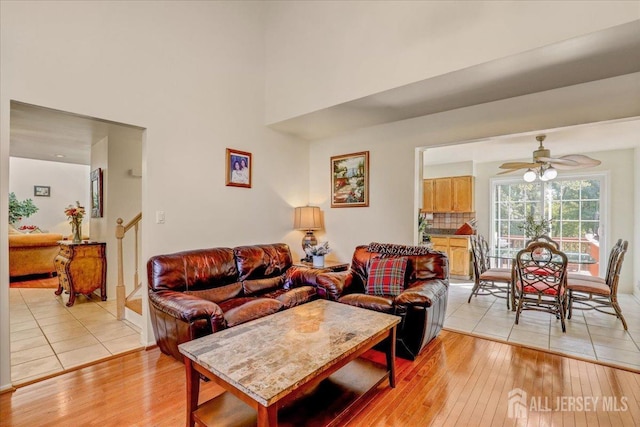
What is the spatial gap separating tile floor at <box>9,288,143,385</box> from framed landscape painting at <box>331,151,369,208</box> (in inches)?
115

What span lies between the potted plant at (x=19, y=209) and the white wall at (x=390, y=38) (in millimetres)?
7283

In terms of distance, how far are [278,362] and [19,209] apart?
355 inches

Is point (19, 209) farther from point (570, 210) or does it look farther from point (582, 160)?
point (570, 210)

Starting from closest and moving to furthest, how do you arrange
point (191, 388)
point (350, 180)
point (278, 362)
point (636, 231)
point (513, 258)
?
point (278, 362), point (191, 388), point (513, 258), point (350, 180), point (636, 231)

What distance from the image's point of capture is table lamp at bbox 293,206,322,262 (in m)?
4.36

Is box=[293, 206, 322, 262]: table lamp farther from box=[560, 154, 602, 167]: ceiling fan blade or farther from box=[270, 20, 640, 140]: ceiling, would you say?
box=[560, 154, 602, 167]: ceiling fan blade

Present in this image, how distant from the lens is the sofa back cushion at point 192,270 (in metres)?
2.73

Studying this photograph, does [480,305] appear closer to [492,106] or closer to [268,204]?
[492,106]

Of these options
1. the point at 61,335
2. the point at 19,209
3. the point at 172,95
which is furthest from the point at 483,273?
the point at 19,209

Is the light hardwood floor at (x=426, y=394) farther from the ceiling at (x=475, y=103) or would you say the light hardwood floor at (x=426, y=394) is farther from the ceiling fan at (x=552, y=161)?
the ceiling fan at (x=552, y=161)

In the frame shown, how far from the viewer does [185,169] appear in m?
3.22

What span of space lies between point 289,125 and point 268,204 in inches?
43.1

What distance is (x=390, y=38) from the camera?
2980 millimetres

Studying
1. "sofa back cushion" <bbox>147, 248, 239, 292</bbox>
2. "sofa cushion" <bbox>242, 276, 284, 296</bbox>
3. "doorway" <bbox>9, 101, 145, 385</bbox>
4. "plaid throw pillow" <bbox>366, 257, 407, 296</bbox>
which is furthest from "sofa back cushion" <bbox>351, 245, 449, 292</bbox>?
"doorway" <bbox>9, 101, 145, 385</bbox>
